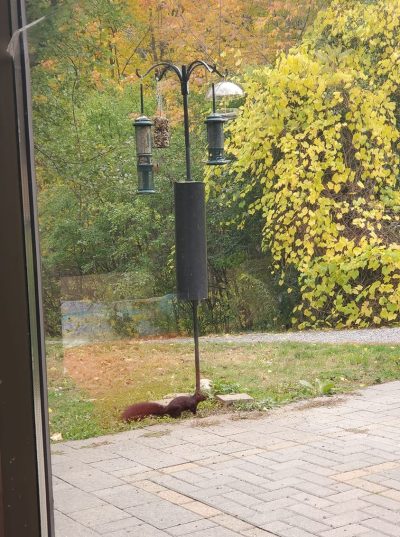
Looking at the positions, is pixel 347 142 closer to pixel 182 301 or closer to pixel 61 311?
pixel 182 301

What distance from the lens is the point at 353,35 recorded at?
3.71 meters

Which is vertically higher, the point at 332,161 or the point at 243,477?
the point at 332,161

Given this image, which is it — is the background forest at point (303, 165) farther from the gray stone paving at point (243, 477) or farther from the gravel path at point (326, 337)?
the gray stone paving at point (243, 477)

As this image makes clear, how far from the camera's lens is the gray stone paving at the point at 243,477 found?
165cm

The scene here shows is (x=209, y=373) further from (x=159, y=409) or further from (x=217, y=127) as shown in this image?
(x=217, y=127)

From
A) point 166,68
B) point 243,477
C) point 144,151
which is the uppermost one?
point 166,68

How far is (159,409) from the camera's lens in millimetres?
2533

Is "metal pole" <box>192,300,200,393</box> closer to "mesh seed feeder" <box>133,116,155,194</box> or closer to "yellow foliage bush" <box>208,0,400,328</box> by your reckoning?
"mesh seed feeder" <box>133,116,155,194</box>

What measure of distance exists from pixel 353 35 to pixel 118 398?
6.70 feet

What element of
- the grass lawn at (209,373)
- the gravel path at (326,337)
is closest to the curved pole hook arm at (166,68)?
the grass lawn at (209,373)

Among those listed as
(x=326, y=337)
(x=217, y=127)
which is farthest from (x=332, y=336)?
(x=217, y=127)

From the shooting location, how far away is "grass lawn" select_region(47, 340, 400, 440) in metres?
2.37

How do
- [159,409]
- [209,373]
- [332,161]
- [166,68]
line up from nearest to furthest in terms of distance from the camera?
[159,409], [166,68], [209,373], [332,161]

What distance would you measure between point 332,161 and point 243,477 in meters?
2.05
